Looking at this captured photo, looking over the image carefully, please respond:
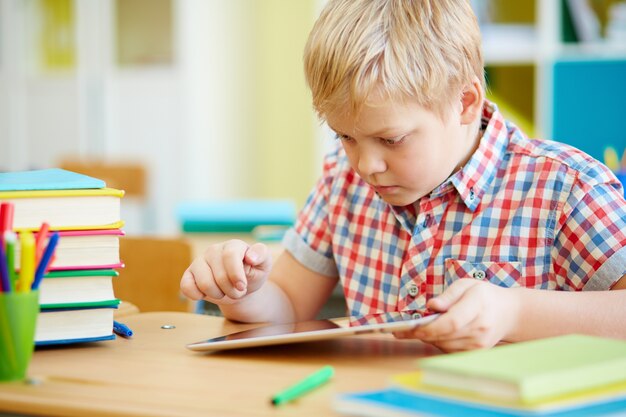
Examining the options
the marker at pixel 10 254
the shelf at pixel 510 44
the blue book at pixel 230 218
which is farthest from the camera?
the shelf at pixel 510 44

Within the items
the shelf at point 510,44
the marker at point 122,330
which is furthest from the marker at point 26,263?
the shelf at point 510,44

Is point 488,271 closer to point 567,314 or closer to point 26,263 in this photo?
point 567,314

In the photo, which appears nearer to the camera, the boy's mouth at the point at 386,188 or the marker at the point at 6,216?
the marker at the point at 6,216

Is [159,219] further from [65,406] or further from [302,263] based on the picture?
[65,406]

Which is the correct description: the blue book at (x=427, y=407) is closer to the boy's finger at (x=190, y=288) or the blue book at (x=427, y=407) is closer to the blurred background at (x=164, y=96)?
the boy's finger at (x=190, y=288)

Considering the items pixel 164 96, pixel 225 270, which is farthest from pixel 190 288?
pixel 164 96

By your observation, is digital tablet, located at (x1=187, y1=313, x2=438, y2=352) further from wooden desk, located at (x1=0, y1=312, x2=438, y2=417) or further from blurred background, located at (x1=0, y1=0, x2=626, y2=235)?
blurred background, located at (x1=0, y1=0, x2=626, y2=235)

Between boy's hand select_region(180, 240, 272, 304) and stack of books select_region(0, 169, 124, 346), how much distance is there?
14cm

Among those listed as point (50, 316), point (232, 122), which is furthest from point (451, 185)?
point (232, 122)

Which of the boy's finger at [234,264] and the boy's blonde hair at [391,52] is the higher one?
the boy's blonde hair at [391,52]

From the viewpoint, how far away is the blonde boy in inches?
43.0

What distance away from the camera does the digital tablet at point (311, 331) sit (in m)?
0.85

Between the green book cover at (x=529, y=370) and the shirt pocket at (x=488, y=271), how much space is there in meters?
0.48

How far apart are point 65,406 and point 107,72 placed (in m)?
3.87
